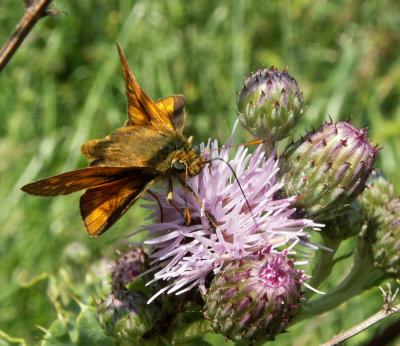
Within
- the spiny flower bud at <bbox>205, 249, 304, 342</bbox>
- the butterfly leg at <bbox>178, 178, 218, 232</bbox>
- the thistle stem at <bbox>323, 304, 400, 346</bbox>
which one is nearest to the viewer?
the spiny flower bud at <bbox>205, 249, 304, 342</bbox>

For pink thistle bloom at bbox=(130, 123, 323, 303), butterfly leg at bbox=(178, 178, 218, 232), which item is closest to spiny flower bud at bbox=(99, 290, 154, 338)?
pink thistle bloom at bbox=(130, 123, 323, 303)

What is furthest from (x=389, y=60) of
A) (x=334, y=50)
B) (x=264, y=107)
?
(x=264, y=107)

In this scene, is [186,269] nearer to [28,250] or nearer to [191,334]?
[191,334]

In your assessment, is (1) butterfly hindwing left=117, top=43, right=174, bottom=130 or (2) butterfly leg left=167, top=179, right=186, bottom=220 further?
(1) butterfly hindwing left=117, top=43, right=174, bottom=130

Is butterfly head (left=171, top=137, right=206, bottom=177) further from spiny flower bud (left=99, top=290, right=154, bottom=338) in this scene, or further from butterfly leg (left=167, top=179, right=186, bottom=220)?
spiny flower bud (left=99, top=290, right=154, bottom=338)

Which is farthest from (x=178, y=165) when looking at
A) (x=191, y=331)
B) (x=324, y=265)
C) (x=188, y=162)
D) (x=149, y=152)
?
(x=324, y=265)

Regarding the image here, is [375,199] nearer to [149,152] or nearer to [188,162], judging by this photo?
[188,162]
